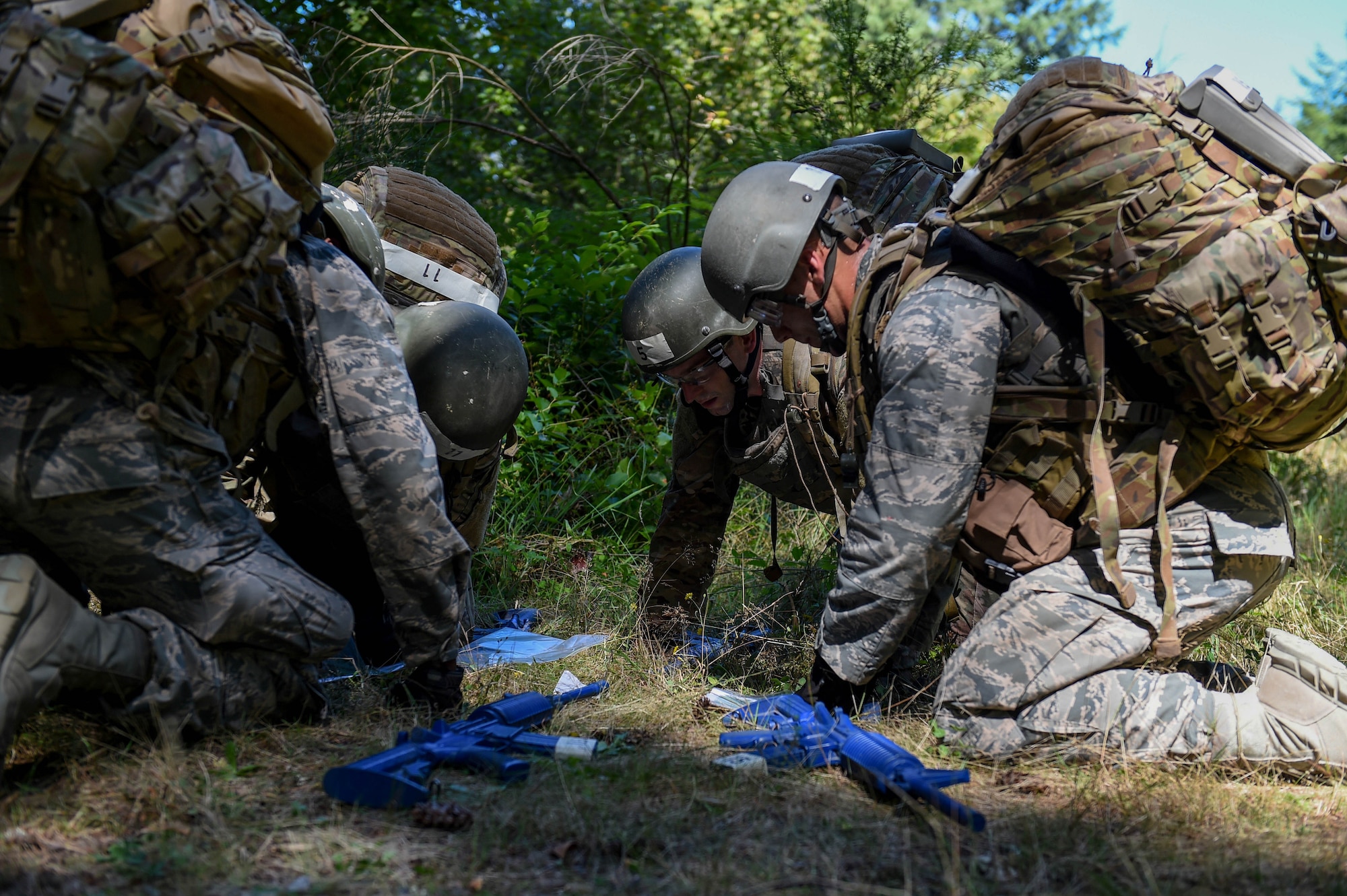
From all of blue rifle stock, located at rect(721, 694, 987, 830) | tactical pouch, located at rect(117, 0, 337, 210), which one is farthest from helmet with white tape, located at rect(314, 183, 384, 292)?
blue rifle stock, located at rect(721, 694, 987, 830)

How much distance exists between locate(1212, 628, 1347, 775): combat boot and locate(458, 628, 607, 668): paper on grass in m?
2.22

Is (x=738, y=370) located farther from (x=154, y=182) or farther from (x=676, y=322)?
(x=154, y=182)

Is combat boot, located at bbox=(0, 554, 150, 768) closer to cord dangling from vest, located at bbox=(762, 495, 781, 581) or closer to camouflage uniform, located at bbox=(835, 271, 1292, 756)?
camouflage uniform, located at bbox=(835, 271, 1292, 756)

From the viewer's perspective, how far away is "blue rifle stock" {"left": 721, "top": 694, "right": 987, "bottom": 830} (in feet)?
8.48

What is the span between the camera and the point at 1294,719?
2.99 m

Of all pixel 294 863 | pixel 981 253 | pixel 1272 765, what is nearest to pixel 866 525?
pixel 981 253

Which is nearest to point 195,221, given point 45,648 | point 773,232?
point 45,648

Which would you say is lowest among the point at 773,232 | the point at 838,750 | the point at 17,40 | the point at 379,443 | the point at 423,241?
the point at 838,750

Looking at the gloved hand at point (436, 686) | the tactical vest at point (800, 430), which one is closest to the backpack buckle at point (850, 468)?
the tactical vest at point (800, 430)

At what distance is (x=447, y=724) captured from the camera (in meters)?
3.11

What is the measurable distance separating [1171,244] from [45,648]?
2899 mm

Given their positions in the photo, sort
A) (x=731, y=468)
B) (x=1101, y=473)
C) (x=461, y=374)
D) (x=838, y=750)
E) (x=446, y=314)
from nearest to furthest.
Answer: (x=838, y=750)
(x=1101, y=473)
(x=461, y=374)
(x=446, y=314)
(x=731, y=468)

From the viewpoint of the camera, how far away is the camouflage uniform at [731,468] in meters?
4.17

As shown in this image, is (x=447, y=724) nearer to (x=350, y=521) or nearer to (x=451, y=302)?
A: (x=350, y=521)
